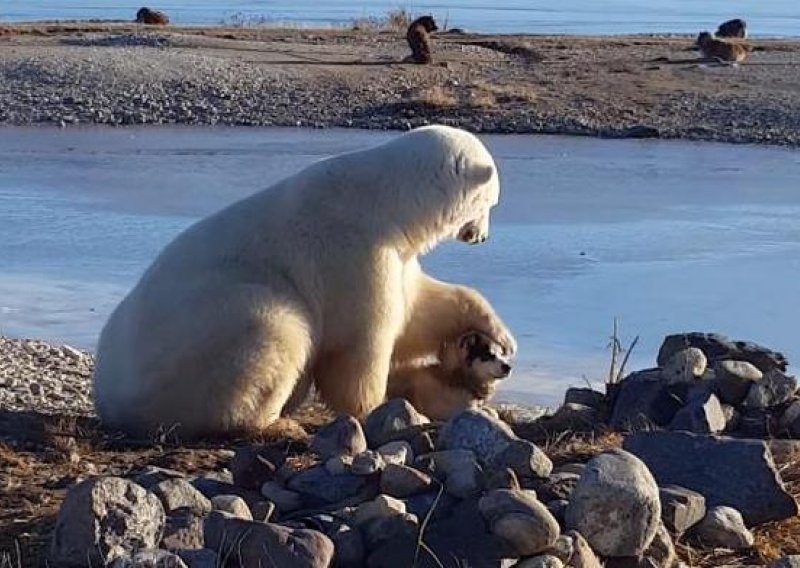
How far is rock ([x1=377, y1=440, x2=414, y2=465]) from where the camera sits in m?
4.82

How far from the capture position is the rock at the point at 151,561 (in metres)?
3.68

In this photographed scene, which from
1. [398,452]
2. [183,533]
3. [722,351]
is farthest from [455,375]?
[183,533]

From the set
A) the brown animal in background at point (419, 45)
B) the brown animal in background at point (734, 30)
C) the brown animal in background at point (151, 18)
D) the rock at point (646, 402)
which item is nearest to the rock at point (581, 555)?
the rock at point (646, 402)

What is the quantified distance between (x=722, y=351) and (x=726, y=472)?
6.54 ft

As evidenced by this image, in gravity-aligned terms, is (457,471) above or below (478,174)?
below

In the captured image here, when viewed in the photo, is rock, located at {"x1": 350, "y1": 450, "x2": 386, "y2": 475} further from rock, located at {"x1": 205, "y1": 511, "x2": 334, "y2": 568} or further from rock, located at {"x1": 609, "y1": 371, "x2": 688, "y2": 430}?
rock, located at {"x1": 609, "y1": 371, "x2": 688, "y2": 430}

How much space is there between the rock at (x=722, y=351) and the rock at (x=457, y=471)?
2204 mm

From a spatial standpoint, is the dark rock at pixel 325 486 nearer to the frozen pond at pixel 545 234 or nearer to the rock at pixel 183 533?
the rock at pixel 183 533

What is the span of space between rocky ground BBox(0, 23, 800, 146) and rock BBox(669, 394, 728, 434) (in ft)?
57.1

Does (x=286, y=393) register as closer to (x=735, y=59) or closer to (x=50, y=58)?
(x=50, y=58)

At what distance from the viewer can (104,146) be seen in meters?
21.3

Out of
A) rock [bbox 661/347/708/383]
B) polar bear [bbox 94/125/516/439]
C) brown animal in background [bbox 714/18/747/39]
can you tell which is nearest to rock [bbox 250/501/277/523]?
polar bear [bbox 94/125/516/439]

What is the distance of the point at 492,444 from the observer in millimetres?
4680

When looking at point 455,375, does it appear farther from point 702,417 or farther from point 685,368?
point 702,417
